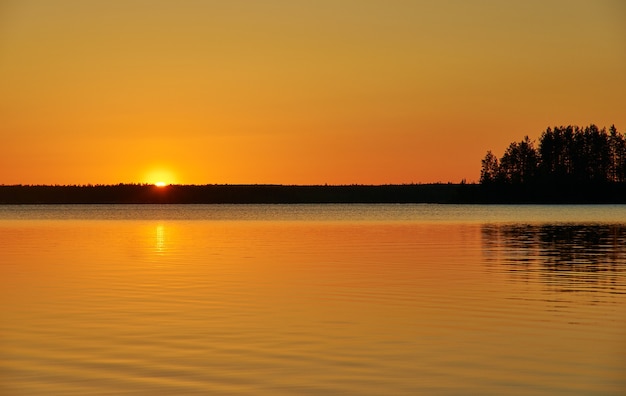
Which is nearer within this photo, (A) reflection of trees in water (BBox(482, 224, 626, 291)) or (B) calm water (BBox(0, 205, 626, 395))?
(B) calm water (BBox(0, 205, 626, 395))

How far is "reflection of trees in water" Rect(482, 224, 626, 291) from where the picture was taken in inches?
1491

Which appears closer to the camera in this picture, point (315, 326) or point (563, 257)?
point (315, 326)

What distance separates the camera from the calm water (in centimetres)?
1783

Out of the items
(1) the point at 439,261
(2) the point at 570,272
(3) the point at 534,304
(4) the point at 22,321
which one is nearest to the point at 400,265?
(1) the point at 439,261

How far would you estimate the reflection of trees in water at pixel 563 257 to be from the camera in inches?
1491

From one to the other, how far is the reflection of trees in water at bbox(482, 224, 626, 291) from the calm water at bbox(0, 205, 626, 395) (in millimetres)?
224

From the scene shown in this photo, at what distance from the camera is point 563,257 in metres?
49.1

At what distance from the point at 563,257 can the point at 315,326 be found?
2773 centimetres

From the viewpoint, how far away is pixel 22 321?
25.5 m

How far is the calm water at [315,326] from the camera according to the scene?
58.5ft

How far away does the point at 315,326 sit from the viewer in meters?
24.2

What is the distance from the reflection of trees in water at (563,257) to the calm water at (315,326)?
224mm

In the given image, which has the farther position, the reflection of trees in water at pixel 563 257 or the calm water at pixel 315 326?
the reflection of trees in water at pixel 563 257

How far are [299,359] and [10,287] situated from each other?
18.1 m
